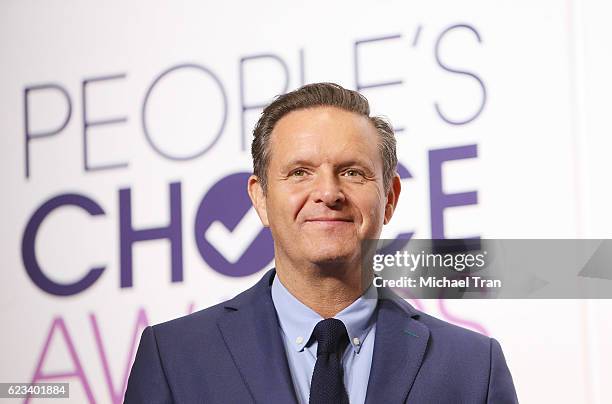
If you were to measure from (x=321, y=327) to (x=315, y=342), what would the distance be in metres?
0.03

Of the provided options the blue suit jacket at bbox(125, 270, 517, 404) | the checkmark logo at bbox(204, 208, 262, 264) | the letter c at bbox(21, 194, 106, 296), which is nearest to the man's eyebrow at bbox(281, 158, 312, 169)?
the blue suit jacket at bbox(125, 270, 517, 404)

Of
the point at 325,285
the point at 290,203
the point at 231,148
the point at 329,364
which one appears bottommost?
the point at 329,364

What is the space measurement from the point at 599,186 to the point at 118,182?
49.3 inches

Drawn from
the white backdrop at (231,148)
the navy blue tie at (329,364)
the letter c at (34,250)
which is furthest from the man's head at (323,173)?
the letter c at (34,250)

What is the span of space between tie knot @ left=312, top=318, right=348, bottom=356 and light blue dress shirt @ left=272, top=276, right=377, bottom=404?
0.04 ft

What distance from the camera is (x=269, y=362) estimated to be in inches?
56.9

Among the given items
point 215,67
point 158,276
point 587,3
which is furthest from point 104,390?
point 587,3

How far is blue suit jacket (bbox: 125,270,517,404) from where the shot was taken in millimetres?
1425

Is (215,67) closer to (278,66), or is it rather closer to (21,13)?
(278,66)

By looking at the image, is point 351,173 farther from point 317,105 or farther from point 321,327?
point 321,327

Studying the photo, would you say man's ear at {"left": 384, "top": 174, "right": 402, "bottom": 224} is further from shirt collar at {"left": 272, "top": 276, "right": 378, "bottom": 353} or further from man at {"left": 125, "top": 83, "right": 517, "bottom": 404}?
shirt collar at {"left": 272, "top": 276, "right": 378, "bottom": 353}

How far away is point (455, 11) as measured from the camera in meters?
2.26

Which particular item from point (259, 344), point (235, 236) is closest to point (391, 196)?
point (259, 344)

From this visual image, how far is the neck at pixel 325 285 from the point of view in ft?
4.93
